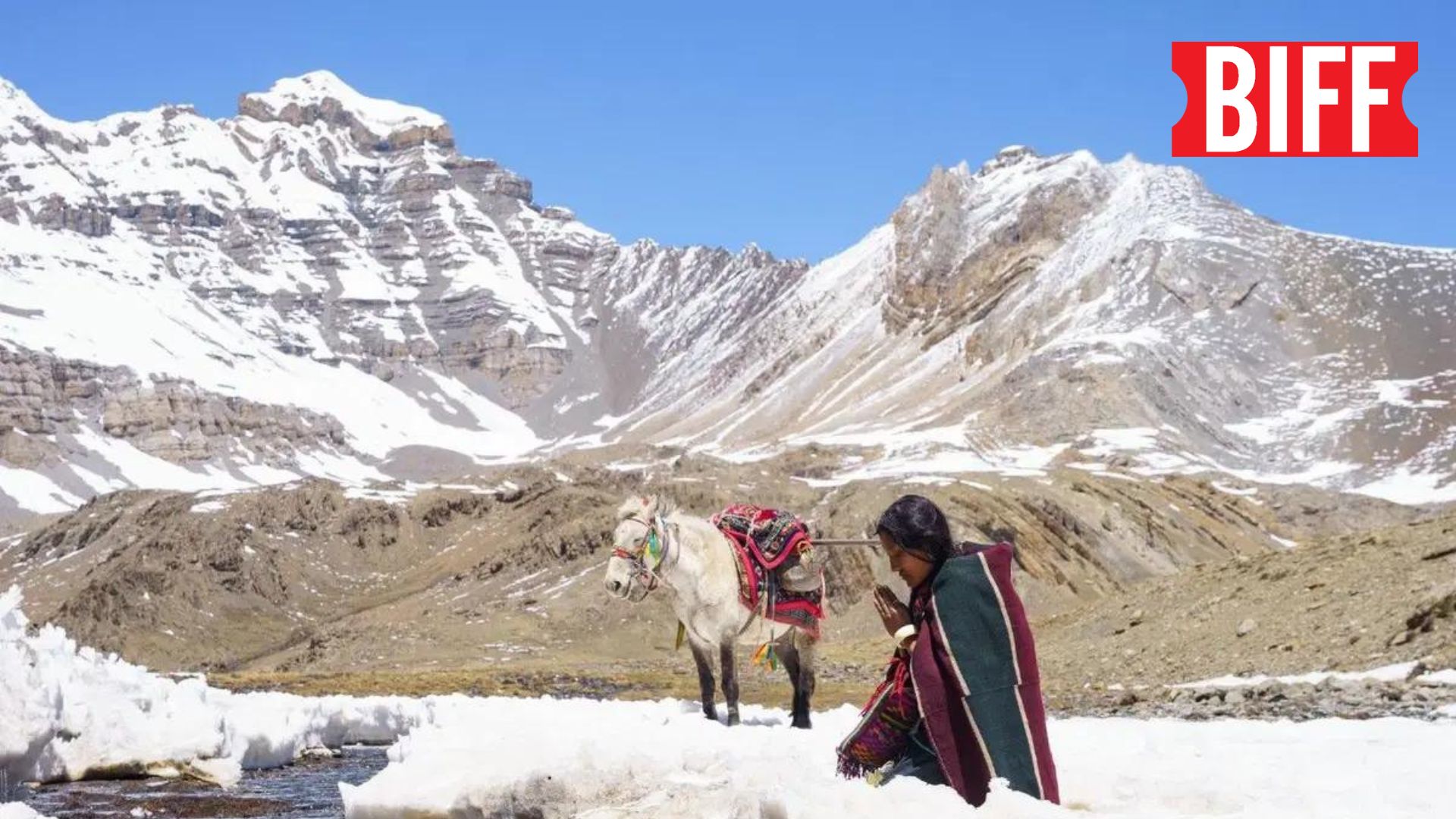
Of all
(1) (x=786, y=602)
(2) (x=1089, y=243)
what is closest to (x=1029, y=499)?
(1) (x=786, y=602)

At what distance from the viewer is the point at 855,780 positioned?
7680 mm

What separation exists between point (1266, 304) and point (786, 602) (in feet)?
478

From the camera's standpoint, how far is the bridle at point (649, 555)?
16.8 meters

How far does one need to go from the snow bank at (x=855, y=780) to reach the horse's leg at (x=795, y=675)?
9.18 feet

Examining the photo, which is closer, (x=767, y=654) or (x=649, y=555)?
(x=649, y=555)

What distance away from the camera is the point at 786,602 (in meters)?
17.5

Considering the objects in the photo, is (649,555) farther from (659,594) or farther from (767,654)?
(659,594)

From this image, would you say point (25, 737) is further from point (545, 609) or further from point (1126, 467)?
point (1126, 467)

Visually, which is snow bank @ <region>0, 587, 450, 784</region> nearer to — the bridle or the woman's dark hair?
the bridle

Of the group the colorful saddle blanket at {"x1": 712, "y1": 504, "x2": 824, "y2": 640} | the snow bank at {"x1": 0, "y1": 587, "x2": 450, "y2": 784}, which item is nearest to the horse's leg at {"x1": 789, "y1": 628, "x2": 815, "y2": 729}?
the colorful saddle blanket at {"x1": 712, "y1": 504, "x2": 824, "y2": 640}

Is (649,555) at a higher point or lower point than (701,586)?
higher

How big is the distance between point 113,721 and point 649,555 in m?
5.66

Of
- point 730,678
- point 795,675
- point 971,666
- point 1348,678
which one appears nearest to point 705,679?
point 730,678

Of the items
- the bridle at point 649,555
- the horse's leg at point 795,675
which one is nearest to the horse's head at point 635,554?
the bridle at point 649,555
